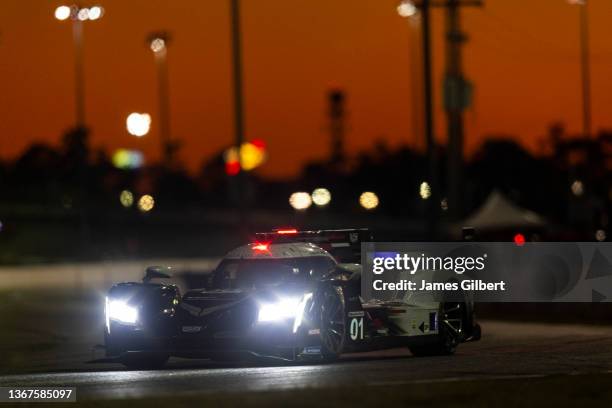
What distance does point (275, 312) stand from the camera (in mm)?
17250

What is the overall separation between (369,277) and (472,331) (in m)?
2.15

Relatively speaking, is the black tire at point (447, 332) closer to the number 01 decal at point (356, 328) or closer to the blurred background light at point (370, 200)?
the number 01 decal at point (356, 328)

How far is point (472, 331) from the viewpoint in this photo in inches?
797

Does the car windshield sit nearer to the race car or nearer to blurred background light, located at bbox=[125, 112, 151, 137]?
the race car

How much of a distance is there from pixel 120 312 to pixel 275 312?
2.04 meters

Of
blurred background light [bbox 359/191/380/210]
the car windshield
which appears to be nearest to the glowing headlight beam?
Answer: the car windshield

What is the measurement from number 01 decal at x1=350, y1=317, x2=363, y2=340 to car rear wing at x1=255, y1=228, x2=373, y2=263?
131 cm

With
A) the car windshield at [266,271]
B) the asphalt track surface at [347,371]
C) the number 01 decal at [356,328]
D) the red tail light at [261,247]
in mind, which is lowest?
the asphalt track surface at [347,371]

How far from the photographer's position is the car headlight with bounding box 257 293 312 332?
1722 centimetres

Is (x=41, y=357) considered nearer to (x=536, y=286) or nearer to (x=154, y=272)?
(x=154, y=272)

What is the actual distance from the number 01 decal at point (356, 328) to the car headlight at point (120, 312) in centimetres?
271

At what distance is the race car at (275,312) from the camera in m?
17.2

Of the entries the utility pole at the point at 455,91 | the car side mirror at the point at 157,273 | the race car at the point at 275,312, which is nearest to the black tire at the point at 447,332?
the race car at the point at 275,312

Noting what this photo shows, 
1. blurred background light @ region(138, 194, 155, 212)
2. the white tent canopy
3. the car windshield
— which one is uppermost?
blurred background light @ region(138, 194, 155, 212)
